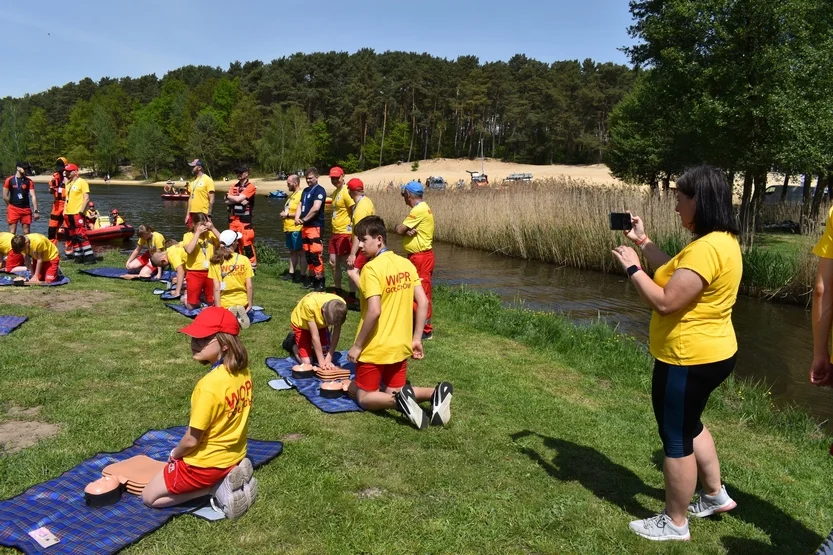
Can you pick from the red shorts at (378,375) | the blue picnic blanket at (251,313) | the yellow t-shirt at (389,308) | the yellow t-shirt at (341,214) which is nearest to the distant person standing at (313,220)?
the yellow t-shirt at (341,214)

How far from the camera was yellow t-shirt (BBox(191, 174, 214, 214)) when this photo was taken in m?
11.3

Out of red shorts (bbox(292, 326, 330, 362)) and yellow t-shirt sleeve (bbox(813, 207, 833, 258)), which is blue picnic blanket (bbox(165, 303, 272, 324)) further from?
yellow t-shirt sleeve (bbox(813, 207, 833, 258))

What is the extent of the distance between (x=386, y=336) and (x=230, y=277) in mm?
3499

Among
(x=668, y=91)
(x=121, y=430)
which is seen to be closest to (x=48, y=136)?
(x=668, y=91)

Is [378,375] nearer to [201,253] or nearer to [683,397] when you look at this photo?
[683,397]

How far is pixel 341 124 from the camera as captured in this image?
263 ft

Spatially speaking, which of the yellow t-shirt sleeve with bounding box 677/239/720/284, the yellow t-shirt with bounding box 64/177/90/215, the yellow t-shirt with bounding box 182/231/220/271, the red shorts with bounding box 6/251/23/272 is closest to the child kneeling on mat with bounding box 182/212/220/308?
the yellow t-shirt with bounding box 182/231/220/271

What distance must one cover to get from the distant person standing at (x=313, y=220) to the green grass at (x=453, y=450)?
2.91 m

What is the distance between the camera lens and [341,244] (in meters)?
10.1

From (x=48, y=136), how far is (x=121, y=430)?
110274mm

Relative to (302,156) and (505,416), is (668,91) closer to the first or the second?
(505,416)

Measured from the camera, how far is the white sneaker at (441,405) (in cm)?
500

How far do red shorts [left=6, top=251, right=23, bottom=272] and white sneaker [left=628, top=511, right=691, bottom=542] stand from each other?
435 inches

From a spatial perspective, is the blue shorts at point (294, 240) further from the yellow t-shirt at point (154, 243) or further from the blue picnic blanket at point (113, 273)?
the yellow t-shirt at point (154, 243)
